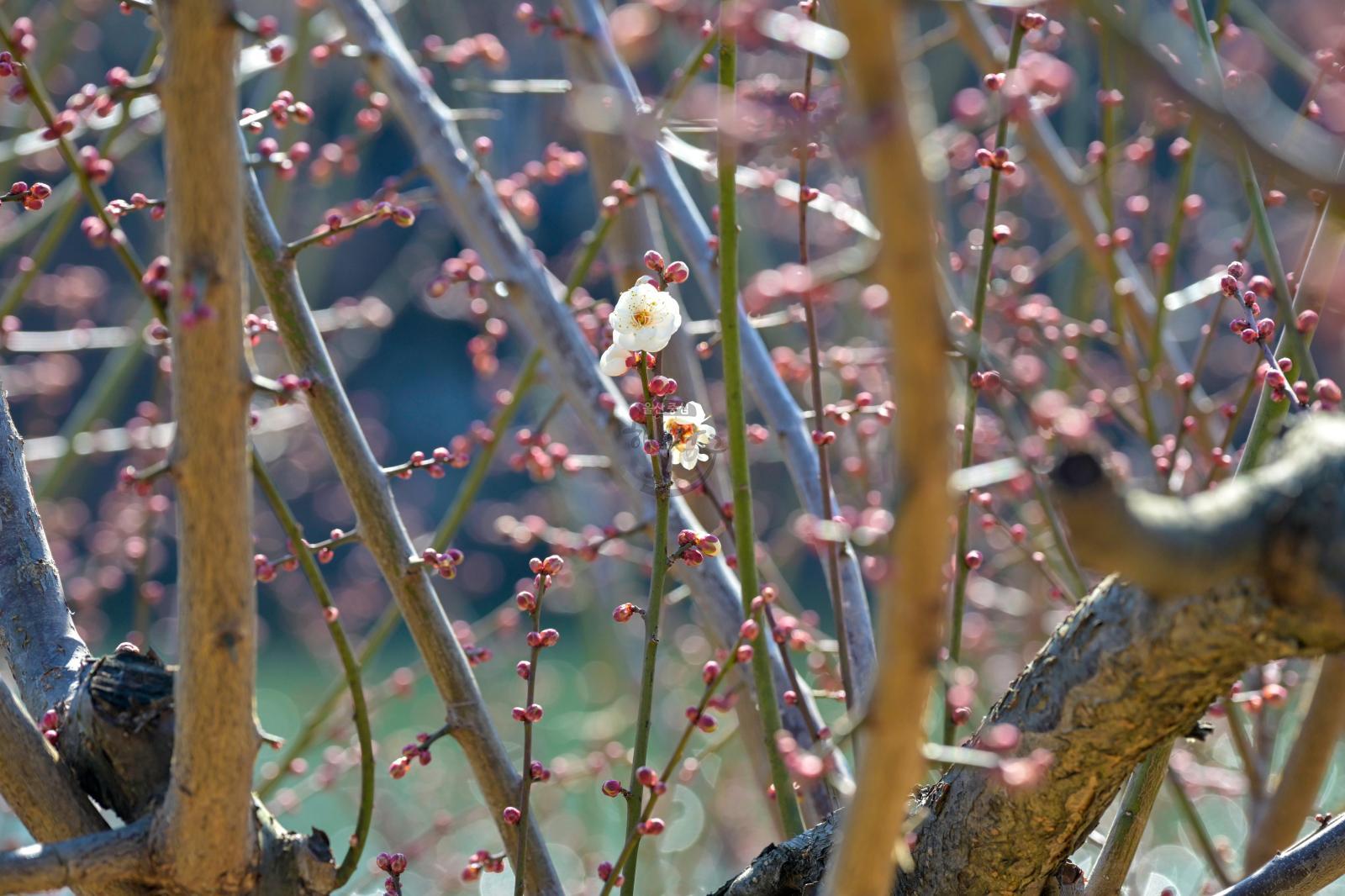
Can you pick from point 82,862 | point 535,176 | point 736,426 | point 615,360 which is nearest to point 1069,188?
point 535,176

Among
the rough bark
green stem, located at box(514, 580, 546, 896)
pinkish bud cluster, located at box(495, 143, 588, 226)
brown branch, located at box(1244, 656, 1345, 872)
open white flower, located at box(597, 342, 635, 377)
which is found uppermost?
pinkish bud cluster, located at box(495, 143, 588, 226)

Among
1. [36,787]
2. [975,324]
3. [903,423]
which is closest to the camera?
[903,423]

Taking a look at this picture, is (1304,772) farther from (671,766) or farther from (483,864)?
(483,864)

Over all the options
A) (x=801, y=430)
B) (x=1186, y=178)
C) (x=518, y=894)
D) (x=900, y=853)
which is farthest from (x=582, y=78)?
(x=900, y=853)

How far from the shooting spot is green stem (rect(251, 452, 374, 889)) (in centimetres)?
136

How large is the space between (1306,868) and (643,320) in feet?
2.67

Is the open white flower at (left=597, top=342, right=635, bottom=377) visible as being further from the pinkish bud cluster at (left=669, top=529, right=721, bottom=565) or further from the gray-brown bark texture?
the gray-brown bark texture

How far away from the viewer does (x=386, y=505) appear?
148 centimetres

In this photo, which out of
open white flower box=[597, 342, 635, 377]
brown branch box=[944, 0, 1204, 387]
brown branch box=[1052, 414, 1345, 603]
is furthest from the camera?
brown branch box=[944, 0, 1204, 387]

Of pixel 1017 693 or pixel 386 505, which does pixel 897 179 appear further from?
pixel 386 505

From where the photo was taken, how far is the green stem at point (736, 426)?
1.39 meters

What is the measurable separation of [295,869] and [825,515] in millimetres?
752

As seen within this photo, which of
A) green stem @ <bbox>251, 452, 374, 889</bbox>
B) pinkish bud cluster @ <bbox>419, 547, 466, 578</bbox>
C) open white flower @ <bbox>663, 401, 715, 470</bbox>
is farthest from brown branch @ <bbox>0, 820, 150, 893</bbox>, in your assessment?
open white flower @ <bbox>663, 401, 715, 470</bbox>

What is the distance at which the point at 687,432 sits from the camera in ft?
4.10
